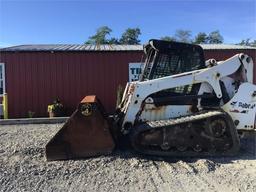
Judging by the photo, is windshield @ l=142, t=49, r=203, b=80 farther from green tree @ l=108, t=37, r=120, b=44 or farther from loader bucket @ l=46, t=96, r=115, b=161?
green tree @ l=108, t=37, r=120, b=44

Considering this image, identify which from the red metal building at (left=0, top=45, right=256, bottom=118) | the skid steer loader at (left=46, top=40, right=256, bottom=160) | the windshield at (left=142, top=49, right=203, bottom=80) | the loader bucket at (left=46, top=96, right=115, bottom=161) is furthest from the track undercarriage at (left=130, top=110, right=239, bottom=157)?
the red metal building at (left=0, top=45, right=256, bottom=118)

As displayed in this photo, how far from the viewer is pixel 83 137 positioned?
6801 millimetres

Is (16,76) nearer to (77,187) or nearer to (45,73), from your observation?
(45,73)

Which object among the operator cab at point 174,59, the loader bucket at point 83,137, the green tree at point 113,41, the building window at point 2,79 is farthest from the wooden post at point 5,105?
the green tree at point 113,41

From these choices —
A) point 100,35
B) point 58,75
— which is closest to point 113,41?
point 100,35

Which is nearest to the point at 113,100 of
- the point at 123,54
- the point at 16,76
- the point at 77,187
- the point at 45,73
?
the point at 123,54

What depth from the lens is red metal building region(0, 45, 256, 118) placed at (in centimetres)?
1515

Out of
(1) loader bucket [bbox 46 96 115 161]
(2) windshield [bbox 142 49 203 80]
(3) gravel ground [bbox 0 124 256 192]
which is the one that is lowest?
(3) gravel ground [bbox 0 124 256 192]

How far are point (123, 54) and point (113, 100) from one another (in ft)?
6.61

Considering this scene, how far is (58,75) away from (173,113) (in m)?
8.85

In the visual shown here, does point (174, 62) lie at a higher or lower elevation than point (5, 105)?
higher

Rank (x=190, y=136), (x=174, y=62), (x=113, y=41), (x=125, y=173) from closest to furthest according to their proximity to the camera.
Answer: (x=125, y=173) → (x=190, y=136) → (x=174, y=62) → (x=113, y=41)

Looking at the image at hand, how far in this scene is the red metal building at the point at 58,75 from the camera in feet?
49.7

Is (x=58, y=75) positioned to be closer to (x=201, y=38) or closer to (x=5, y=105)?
(x=5, y=105)
